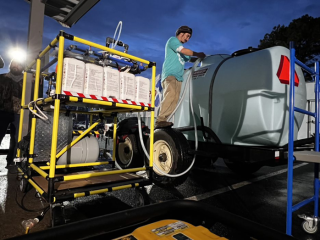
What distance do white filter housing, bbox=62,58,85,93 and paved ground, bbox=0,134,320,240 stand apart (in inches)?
57.6

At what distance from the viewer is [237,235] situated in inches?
92.5

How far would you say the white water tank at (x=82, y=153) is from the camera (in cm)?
345

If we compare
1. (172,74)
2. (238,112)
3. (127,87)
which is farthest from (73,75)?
(238,112)

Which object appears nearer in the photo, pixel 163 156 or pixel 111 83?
pixel 111 83

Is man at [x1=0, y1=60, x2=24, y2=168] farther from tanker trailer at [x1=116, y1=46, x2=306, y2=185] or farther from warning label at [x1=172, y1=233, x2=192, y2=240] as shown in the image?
warning label at [x1=172, y1=233, x2=192, y2=240]

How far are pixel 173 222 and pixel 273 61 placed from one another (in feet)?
8.81

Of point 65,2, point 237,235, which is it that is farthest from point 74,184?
point 65,2

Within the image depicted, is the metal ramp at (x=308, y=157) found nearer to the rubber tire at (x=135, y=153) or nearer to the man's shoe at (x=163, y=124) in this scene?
the man's shoe at (x=163, y=124)

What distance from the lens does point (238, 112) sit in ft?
10.8

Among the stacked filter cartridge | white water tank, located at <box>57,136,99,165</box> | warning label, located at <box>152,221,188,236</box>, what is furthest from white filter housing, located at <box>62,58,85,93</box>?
warning label, located at <box>152,221,188,236</box>

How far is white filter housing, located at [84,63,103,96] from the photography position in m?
2.52

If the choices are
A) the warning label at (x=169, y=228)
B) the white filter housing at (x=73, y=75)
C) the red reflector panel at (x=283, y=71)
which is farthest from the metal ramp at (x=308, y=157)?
the white filter housing at (x=73, y=75)

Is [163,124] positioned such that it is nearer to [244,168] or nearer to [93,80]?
[93,80]

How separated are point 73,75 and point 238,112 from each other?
7.73ft
